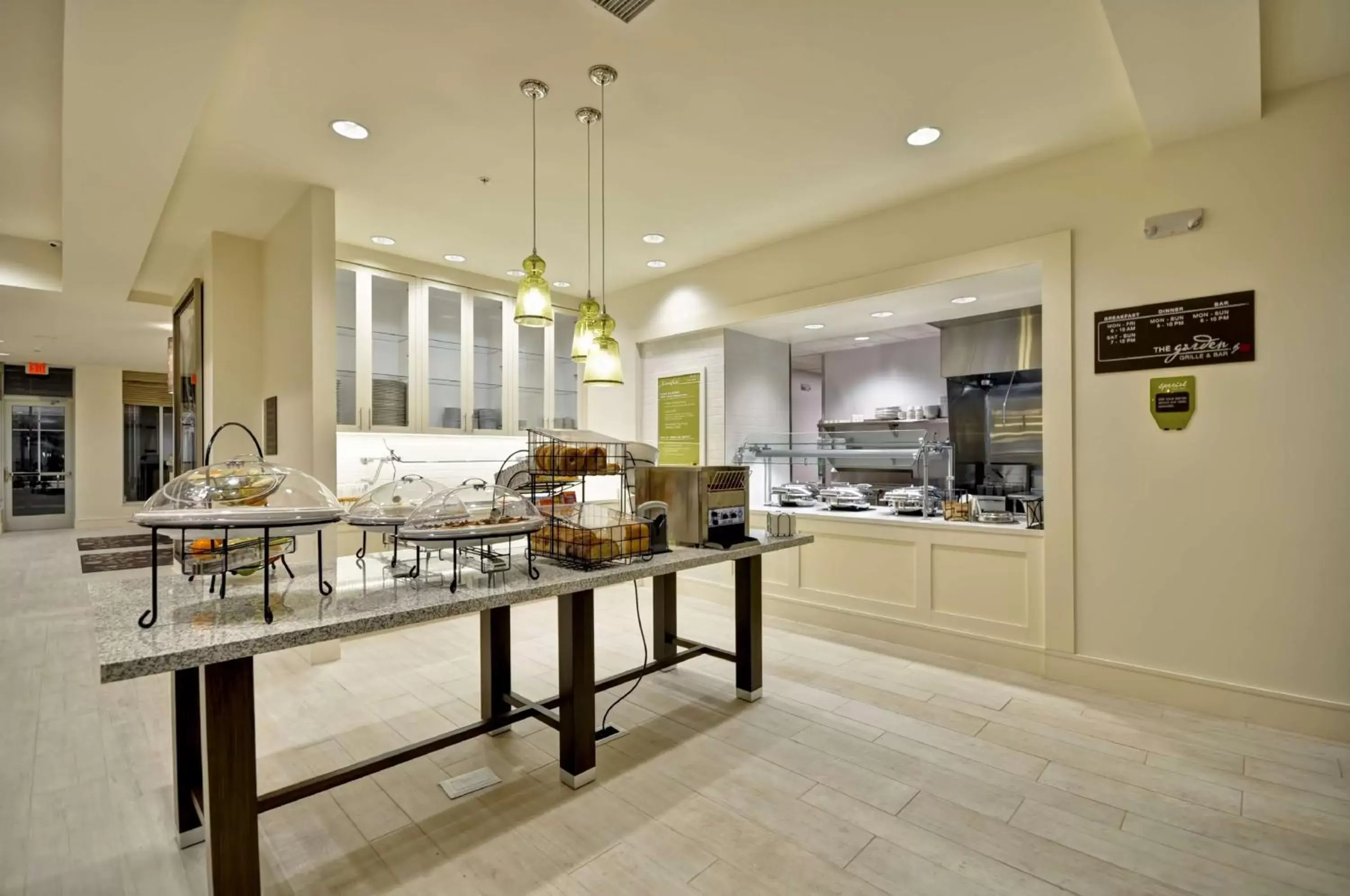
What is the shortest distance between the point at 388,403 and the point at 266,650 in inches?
140

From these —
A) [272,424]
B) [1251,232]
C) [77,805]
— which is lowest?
[77,805]

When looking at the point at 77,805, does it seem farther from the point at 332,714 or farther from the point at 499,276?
the point at 499,276

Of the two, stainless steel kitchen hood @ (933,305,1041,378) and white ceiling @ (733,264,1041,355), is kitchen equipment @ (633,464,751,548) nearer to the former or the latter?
white ceiling @ (733,264,1041,355)

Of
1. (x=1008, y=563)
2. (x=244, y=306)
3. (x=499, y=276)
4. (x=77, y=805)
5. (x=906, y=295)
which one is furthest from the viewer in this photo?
(x=499, y=276)

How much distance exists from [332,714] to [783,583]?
2.99m

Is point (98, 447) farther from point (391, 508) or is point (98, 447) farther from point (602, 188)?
point (391, 508)

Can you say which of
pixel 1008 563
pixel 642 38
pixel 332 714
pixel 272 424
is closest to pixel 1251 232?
pixel 1008 563

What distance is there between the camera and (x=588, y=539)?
7.30ft

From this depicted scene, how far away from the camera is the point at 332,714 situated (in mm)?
2922

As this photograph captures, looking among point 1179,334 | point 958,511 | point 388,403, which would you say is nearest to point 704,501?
point 958,511

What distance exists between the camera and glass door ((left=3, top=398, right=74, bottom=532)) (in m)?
9.69

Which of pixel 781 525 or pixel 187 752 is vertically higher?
pixel 781 525

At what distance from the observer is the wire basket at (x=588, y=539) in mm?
2225

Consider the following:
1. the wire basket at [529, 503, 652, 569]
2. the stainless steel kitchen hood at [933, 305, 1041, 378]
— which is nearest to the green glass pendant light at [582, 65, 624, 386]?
the wire basket at [529, 503, 652, 569]
